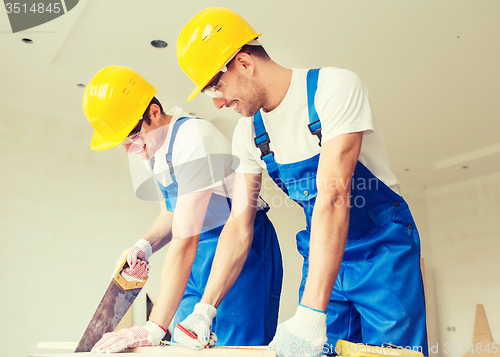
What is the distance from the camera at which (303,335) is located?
0.99 metres

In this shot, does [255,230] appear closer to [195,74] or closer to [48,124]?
[195,74]

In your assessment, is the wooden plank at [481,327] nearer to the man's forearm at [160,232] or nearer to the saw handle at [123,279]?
the man's forearm at [160,232]

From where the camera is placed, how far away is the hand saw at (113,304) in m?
1.56

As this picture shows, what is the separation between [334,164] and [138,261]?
3.54 ft

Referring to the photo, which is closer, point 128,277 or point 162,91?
point 128,277

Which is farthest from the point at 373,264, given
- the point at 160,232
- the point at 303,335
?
the point at 160,232

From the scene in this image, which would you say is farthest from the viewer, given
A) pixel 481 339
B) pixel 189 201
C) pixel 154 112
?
pixel 481 339

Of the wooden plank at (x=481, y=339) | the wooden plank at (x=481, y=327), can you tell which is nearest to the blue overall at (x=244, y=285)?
the wooden plank at (x=481, y=339)

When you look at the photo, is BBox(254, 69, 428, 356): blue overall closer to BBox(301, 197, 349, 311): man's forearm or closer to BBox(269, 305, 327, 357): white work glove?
BBox(301, 197, 349, 311): man's forearm

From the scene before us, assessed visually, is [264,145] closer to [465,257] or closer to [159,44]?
[159,44]

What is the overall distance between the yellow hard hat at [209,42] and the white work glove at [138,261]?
80cm

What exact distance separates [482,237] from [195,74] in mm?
7071

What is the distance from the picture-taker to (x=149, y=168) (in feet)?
7.04

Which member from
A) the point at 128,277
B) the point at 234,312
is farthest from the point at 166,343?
the point at 128,277
